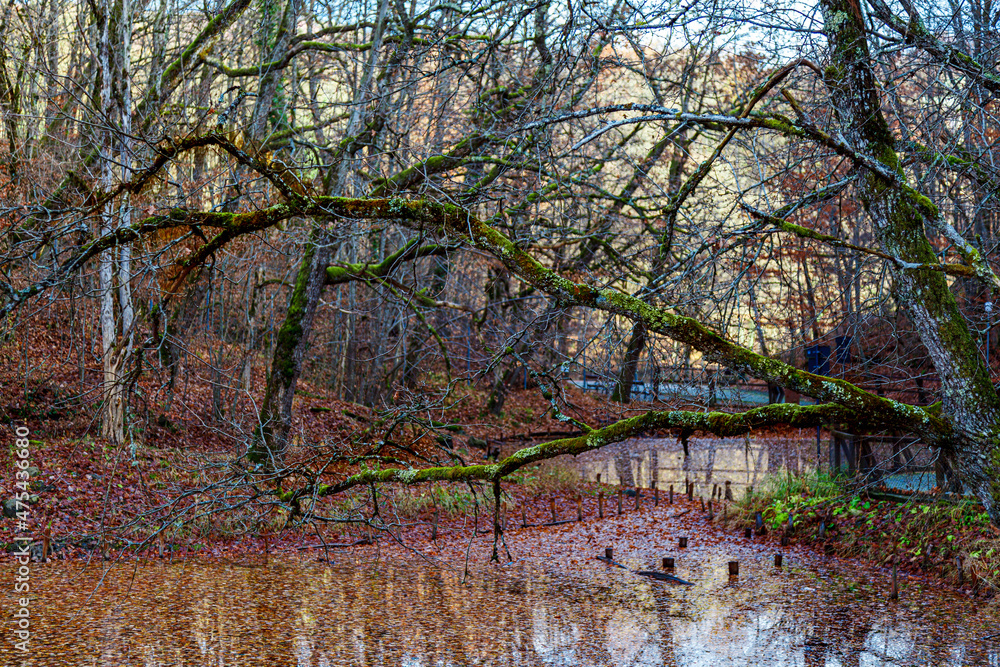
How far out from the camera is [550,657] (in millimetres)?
6676

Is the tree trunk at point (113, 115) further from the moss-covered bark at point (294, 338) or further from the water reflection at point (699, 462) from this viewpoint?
the water reflection at point (699, 462)

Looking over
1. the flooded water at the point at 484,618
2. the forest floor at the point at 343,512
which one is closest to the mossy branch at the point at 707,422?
the flooded water at the point at 484,618

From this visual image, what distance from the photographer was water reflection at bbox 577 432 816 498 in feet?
56.1

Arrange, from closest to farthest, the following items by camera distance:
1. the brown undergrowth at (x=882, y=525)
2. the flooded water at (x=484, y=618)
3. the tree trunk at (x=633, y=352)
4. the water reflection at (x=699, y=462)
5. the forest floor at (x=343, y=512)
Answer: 1. the tree trunk at (x=633, y=352)
2. the flooded water at (x=484, y=618)
3. the brown undergrowth at (x=882, y=525)
4. the forest floor at (x=343, y=512)
5. the water reflection at (x=699, y=462)

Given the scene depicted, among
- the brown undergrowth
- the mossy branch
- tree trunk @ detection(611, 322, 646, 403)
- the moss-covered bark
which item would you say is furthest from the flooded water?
the mossy branch

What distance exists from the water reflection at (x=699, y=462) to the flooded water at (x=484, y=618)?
655 centimetres

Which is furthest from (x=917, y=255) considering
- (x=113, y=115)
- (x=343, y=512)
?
(x=113, y=115)

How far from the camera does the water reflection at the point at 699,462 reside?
17109mm

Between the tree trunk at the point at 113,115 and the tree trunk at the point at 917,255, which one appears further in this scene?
the tree trunk at the point at 113,115

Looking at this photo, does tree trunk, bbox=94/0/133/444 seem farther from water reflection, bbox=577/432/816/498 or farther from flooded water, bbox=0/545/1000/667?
water reflection, bbox=577/432/816/498

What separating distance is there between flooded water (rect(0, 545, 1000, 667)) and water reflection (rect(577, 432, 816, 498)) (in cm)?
655

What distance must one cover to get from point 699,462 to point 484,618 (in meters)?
14.1

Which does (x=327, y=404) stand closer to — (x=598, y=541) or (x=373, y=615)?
(x=598, y=541)

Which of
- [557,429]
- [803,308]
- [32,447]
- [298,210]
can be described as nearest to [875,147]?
[298,210]
